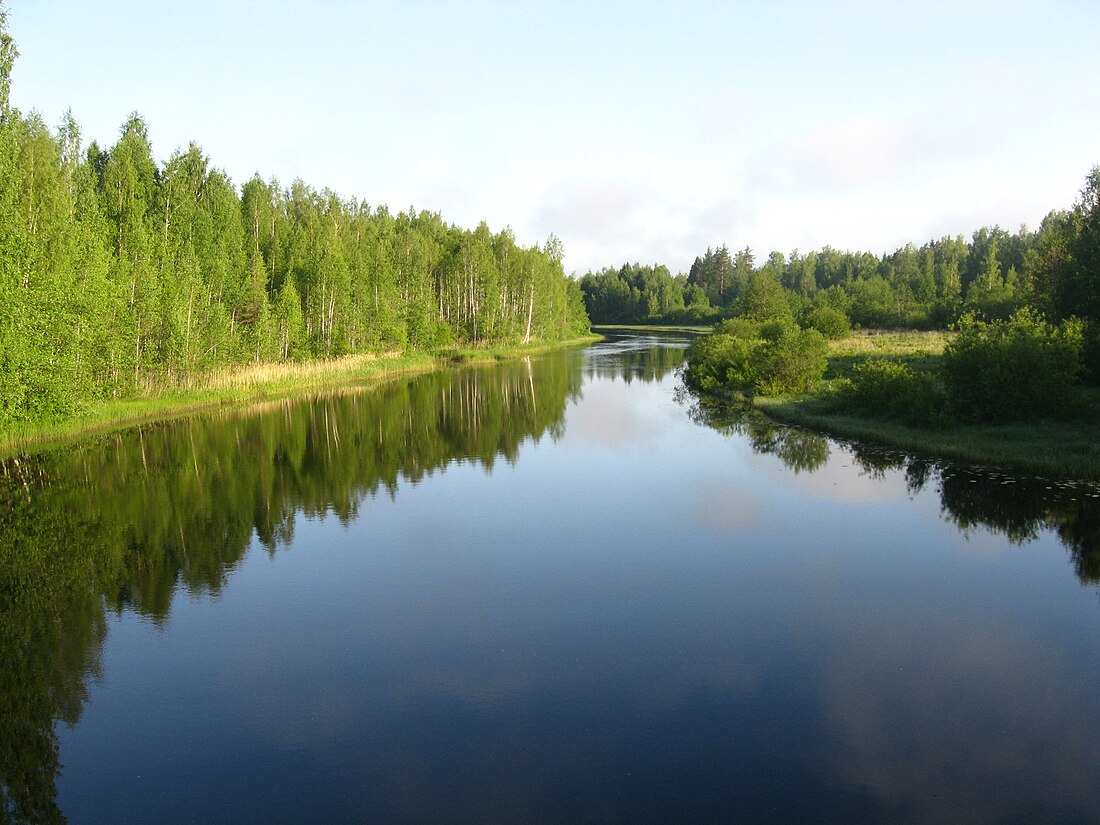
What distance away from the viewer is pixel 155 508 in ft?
54.8

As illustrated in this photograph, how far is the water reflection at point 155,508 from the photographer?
349 inches

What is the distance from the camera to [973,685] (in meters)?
8.78

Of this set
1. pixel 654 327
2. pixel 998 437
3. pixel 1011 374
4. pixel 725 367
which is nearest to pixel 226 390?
pixel 725 367

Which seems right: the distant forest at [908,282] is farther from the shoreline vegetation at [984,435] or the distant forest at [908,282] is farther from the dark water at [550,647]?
the dark water at [550,647]

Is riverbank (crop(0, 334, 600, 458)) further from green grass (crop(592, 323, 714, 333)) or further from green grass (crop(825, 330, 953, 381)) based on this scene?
green grass (crop(592, 323, 714, 333))

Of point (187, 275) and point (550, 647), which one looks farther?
point (187, 275)

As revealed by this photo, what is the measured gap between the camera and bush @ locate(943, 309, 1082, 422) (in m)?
22.1

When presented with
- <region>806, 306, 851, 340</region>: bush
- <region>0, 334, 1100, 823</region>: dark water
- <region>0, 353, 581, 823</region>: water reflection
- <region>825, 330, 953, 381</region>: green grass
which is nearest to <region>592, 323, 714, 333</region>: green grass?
<region>806, 306, 851, 340</region>: bush

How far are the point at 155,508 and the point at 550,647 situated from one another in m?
10.9

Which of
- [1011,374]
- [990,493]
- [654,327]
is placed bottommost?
[990,493]

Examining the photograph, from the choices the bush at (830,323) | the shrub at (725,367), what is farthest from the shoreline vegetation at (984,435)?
the bush at (830,323)

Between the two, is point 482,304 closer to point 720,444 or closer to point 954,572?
point 720,444

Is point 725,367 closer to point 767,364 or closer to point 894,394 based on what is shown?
point 767,364

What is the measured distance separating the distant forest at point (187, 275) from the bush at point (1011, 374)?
2601 centimetres
